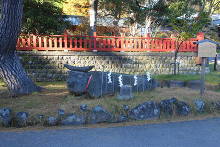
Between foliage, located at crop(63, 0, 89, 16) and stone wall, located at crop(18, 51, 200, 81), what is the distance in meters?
7.93

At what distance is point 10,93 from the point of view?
19.6 ft

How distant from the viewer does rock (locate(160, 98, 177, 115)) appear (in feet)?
16.6

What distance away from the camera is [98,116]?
467 centimetres

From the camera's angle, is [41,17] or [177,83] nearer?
[177,83]

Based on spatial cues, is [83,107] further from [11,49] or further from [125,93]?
[11,49]

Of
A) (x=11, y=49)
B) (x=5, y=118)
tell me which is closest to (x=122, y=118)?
(x=5, y=118)

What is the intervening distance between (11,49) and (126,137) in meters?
4.30

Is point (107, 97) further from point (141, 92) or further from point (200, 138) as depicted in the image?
point (200, 138)

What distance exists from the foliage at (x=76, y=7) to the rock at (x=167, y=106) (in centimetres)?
1275

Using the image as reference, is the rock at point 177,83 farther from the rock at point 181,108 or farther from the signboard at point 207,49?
the rock at point 181,108

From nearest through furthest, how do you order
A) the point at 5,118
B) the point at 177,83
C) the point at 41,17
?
the point at 5,118 → the point at 177,83 → the point at 41,17

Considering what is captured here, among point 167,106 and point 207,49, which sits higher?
point 207,49

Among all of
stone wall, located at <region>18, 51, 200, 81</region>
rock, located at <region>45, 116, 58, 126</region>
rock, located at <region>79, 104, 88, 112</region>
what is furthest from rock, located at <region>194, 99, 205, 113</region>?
stone wall, located at <region>18, 51, 200, 81</region>

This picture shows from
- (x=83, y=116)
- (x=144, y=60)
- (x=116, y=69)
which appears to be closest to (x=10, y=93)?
(x=83, y=116)
